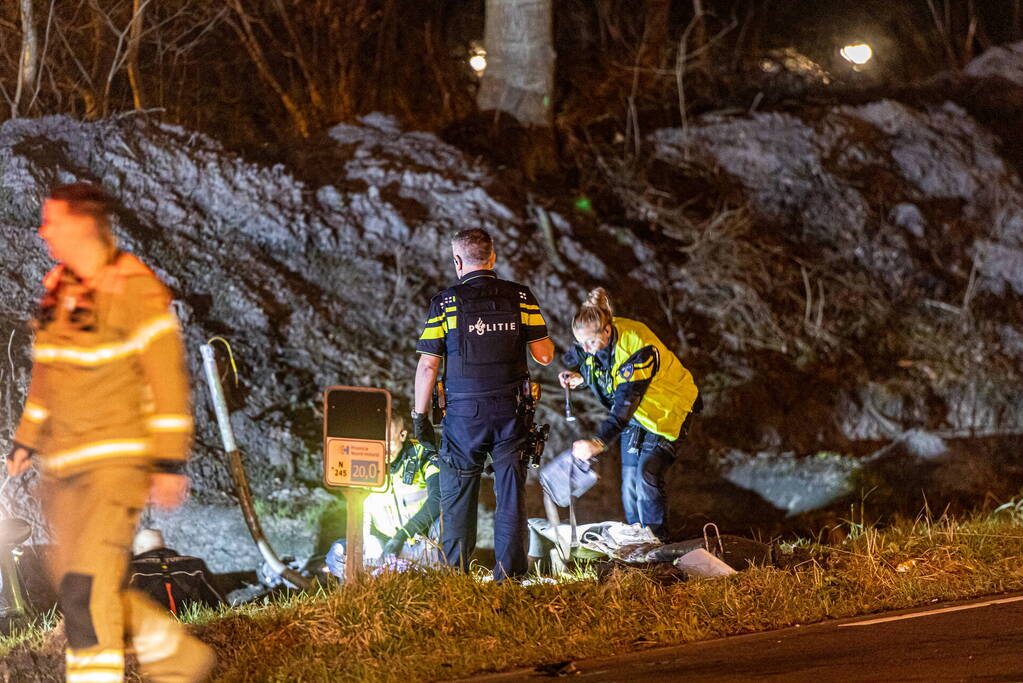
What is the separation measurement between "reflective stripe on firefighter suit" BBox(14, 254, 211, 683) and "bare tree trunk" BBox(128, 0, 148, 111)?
8703mm

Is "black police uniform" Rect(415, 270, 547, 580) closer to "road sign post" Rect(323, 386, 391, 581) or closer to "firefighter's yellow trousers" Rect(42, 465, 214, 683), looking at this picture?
"road sign post" Rect(323, 386, 391, 581)

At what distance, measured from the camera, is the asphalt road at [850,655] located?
417 centimetres

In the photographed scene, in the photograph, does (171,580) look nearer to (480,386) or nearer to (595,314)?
(480,386)

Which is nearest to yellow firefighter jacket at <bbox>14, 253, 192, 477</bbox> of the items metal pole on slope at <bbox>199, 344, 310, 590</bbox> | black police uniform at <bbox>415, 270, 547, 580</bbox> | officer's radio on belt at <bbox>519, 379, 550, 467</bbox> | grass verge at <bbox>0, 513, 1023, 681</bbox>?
grass verge at <bbox>0, 513, 1023, 681</bbox>

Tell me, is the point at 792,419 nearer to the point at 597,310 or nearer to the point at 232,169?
the point at 597,310

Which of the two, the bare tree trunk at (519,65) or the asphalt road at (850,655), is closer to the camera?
the asphalt road at (850,655)

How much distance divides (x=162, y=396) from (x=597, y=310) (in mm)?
2927

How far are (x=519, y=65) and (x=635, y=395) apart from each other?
24.0 ft

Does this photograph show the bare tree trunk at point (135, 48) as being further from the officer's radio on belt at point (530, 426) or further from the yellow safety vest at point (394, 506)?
the officer's radio on belt at point (530, 426)

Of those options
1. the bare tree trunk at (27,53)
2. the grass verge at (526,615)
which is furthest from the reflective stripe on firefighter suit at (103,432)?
the bare tree trunk at (27,53)

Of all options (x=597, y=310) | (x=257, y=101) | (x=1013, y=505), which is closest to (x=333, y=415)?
(x=597, y=310)

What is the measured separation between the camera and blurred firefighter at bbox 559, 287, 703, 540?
235 inches

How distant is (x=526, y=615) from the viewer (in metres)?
4.71

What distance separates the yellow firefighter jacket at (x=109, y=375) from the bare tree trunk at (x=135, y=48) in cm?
867
